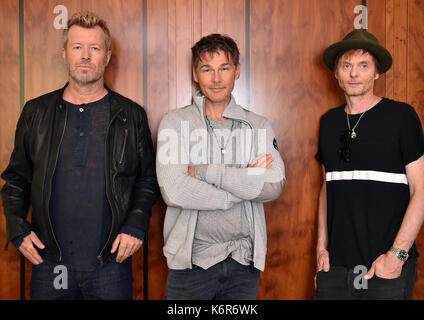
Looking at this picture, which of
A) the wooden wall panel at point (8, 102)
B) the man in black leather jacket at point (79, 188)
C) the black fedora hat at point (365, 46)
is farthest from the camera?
the wooden wall panel at point (8, 102)

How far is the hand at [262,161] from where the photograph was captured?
1.62 meters

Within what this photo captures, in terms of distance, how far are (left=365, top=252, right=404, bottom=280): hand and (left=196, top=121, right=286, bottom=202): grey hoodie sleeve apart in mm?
589

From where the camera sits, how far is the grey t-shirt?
1596mm

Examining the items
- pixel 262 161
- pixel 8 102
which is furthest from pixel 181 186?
pixel 8 102

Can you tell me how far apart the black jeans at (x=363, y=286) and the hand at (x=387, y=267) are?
0.07 feet

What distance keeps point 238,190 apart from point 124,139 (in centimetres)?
64

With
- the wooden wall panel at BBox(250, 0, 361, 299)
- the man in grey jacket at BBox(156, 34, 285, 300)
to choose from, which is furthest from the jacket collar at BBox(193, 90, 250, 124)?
the wooden wall panel at BBox(250, 0, 361, 299)

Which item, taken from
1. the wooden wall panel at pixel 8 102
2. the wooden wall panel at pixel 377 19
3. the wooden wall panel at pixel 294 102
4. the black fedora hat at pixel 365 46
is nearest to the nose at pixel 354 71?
the black fedora hat at pixel 365 46

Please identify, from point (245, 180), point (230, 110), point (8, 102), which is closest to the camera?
point (245, 180)

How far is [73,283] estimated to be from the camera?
5.35 ft

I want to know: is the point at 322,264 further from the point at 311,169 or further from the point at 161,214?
the point at 161,214

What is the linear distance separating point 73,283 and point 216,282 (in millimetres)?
682

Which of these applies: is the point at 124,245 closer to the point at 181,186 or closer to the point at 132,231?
the point at 132,231

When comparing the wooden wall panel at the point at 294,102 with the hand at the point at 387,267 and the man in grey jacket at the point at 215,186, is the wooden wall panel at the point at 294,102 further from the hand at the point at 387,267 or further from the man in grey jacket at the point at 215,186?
the hand at the point at 387,267
